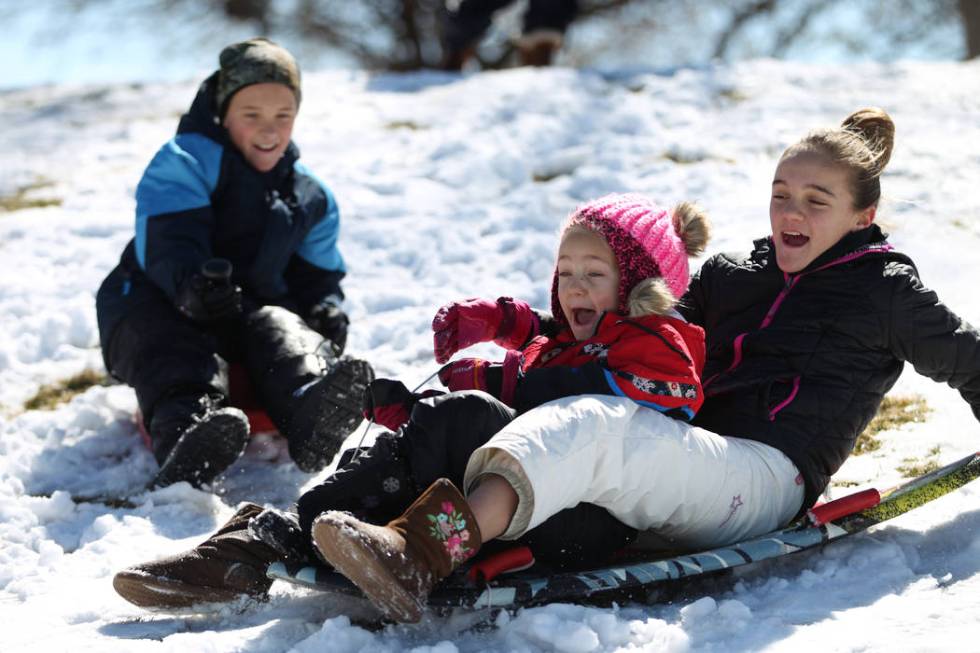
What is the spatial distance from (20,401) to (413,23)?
10.7 m

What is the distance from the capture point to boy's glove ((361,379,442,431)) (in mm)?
2609

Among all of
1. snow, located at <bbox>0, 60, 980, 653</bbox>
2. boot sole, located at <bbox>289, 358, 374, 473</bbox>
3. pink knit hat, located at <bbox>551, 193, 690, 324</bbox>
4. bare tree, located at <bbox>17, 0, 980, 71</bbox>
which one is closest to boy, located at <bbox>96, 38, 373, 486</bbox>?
boot sole, located at <bbox>289, 358, 374, 473</bbox>

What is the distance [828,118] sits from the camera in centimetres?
673

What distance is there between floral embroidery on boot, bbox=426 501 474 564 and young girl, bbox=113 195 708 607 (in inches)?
9.1

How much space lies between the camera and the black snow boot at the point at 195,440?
3.36m

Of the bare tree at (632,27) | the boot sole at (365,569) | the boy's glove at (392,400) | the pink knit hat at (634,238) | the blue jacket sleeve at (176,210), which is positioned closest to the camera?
the boot sole at (365,569)

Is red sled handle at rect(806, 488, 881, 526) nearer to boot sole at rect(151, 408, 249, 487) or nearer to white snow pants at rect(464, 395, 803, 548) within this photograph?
white snow pants at rect(464, 395, 803, 548)

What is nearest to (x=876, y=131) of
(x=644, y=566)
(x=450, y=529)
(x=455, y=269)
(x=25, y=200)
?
(x=644, y=566)

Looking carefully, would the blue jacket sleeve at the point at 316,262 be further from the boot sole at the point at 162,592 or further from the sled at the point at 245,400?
the boot sole at the point at 162,592

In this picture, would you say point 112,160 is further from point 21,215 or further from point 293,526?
point 293,526

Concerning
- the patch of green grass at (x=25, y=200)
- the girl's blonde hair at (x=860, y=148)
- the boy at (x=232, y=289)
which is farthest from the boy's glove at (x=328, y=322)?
the patch of green grass at (x=25, y=200)

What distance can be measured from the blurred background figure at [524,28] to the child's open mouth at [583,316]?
655cm

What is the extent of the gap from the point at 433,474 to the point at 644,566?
1.66ft

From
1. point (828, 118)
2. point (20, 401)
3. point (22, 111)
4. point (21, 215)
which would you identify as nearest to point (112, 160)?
point (21, 215)
